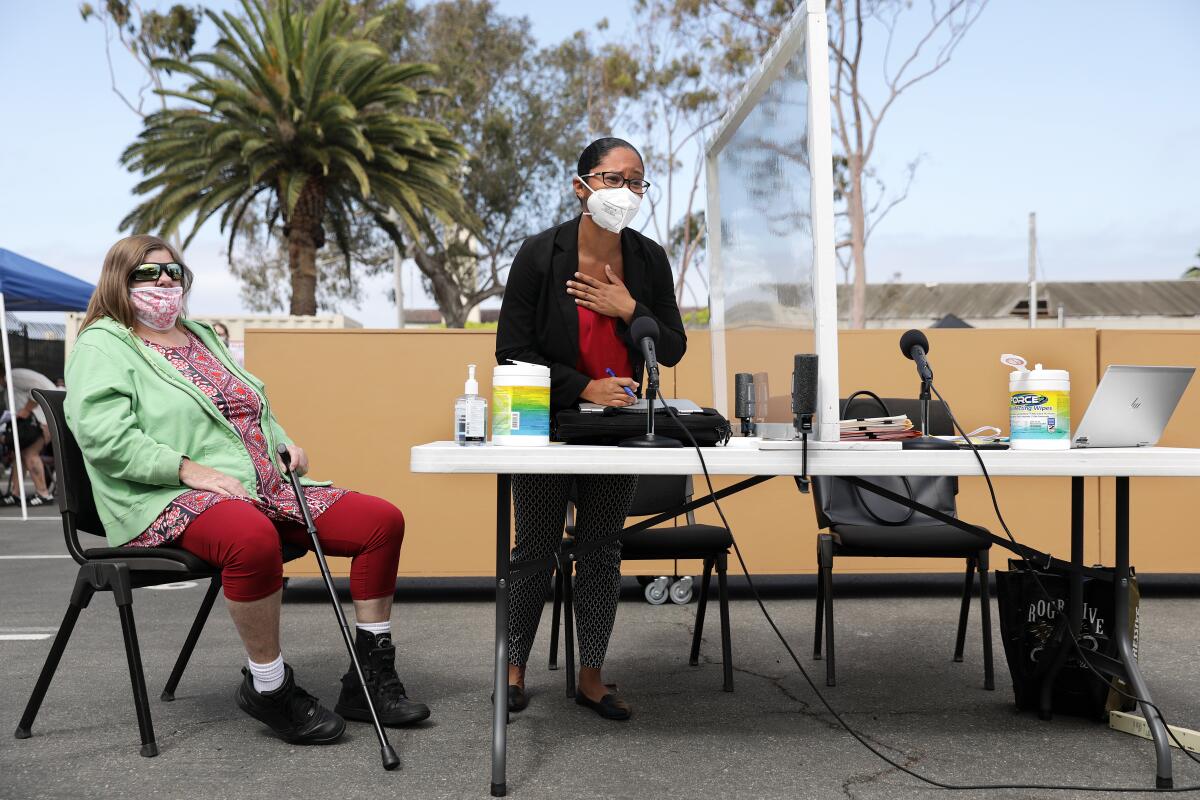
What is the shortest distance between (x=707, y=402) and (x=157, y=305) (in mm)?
2810

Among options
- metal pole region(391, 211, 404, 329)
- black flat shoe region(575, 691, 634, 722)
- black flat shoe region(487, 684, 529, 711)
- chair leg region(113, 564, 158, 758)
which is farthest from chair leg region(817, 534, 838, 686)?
metal pole region(391, 211, 404, 329)

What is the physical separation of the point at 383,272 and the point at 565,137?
735cm

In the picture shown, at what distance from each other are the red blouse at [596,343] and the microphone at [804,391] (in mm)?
812

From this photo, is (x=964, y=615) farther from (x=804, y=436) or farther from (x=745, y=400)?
(x=804, y=436)

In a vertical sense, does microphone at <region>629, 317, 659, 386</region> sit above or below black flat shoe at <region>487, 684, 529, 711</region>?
above

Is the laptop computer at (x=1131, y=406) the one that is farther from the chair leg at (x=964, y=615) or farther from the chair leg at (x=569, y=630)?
the chair leg at (x=569, y=630)

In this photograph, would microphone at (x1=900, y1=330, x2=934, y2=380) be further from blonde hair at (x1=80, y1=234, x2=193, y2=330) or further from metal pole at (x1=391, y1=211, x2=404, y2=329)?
metal pole at (x1=391, y1=211, x2=404, y2=329)

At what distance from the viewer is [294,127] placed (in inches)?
648

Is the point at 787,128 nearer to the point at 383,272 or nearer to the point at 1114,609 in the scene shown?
the point at 1114,609

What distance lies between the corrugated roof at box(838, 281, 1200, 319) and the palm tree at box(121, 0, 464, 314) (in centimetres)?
3320

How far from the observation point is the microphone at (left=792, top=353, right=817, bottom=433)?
7.84 ft

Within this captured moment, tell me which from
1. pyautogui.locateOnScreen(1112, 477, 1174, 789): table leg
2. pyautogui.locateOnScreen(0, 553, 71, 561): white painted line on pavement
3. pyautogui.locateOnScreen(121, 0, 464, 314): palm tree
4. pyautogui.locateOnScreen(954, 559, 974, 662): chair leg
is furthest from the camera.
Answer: pyautogui.locateOnScreen(121, 0, 464, 314): palm tree

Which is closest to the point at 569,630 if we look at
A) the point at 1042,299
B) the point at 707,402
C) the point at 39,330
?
the point at 707,402

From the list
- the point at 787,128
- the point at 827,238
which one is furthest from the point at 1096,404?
the point at 787,128
